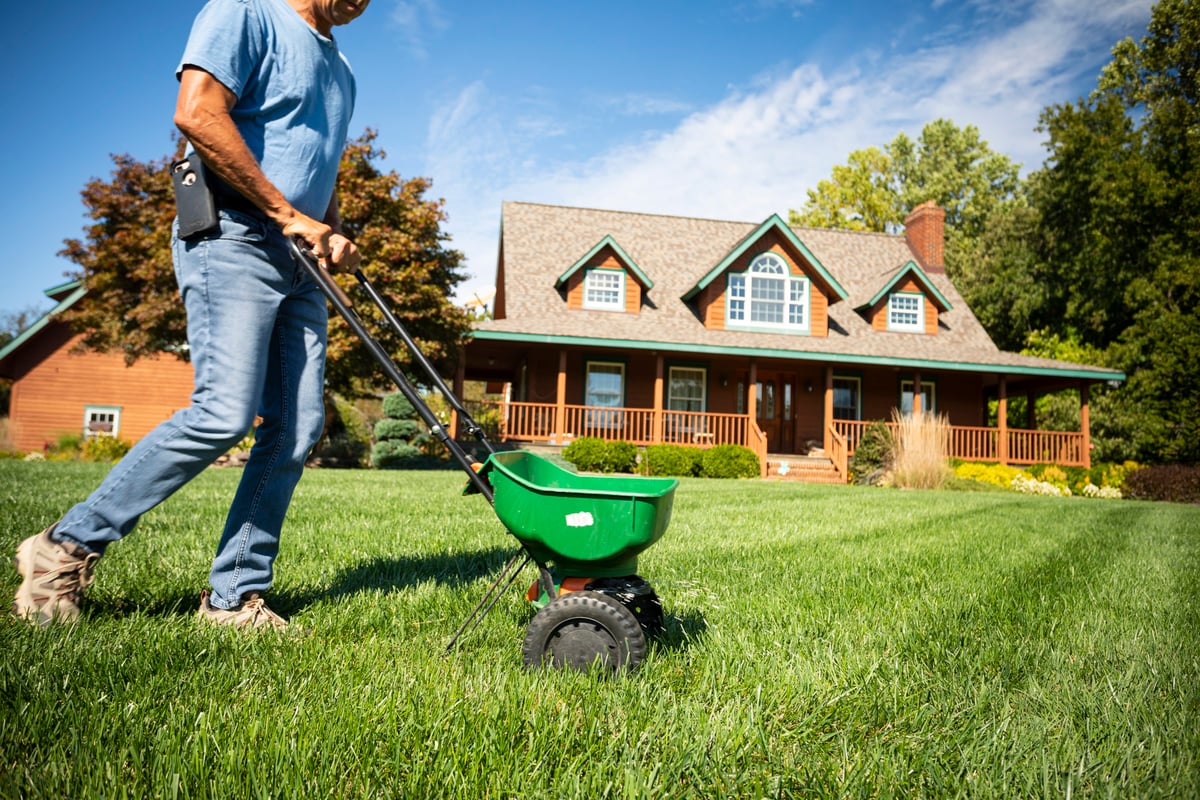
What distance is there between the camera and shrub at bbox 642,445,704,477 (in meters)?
16.5

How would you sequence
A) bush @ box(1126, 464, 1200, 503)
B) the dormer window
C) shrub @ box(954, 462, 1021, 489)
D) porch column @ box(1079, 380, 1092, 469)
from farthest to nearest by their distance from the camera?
the dormer window < porch column @ box(1079, 380, 1092, 469) < shrub @ box(954, 462, 1021, 489) < bush @ box(1126, 464, 1200, 503)

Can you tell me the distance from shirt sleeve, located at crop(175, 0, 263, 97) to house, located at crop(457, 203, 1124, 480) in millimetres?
14977

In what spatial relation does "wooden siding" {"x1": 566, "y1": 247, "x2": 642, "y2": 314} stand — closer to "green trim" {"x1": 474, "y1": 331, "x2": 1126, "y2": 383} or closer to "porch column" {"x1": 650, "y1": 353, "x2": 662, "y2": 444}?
"green trim" {"x1": 474, "y1": 331, "x2": 1126, "y2": 383}

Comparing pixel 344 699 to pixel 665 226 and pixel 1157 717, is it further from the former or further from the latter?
pixel 665 226

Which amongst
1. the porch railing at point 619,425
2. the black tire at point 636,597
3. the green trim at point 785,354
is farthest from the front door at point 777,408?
the black tire at point 636,597

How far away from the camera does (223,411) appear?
2443mm

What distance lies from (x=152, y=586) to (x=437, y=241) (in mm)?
15249

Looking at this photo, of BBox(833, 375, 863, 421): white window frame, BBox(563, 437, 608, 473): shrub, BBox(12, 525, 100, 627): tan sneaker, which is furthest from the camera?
BBox(833, 375, 863, 421): white window frame

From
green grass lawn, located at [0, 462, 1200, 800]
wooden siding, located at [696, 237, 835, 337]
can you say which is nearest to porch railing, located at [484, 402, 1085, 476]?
wooden siding, located at [696, 237, 835, 337]

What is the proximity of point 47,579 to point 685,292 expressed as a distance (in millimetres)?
19773

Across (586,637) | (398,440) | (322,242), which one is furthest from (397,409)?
(586,637)

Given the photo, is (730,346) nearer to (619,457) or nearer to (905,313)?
(619,457)

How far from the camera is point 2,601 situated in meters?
2.67

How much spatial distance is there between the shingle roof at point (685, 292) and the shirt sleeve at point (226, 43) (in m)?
15.0
